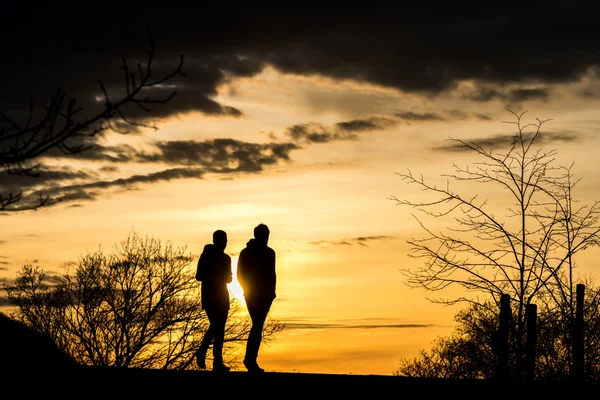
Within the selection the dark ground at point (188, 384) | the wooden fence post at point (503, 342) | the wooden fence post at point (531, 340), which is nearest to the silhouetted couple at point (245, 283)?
the dark ground at point (188, 384)

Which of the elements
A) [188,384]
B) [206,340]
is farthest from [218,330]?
[188,384]

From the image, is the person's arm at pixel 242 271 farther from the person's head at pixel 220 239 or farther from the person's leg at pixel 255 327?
the person's head at pixel 220 239

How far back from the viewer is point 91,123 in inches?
239

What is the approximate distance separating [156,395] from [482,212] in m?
9.37

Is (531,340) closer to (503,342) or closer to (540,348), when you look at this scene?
(503,342)

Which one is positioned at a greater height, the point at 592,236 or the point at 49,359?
the point at 592,236

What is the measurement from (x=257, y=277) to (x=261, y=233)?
630mm

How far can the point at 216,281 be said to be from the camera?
11805 mm

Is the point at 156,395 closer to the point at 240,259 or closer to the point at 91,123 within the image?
the point at 240,259

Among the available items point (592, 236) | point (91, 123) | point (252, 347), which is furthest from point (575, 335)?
point (91, 123)

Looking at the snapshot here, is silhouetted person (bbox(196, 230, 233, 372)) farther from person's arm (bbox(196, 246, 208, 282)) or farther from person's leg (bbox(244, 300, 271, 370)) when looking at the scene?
person's leg (bbox(244, 300, 271, 370))

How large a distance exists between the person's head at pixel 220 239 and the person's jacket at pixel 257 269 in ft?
1.36

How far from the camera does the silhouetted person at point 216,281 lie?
1179 centimetres

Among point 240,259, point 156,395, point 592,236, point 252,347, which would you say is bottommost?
A: point 156,395
